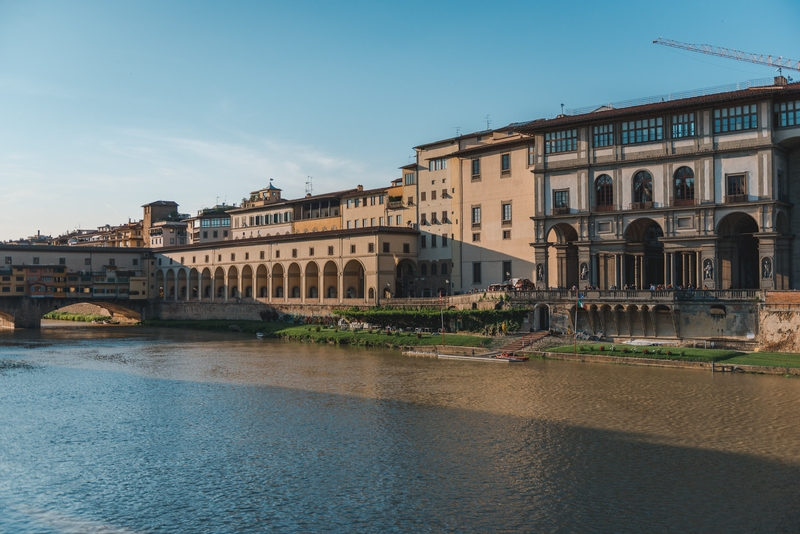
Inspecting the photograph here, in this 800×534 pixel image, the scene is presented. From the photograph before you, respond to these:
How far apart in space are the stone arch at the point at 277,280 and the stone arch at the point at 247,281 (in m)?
5.32

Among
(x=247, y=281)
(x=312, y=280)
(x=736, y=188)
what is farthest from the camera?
(x=247, y=281)

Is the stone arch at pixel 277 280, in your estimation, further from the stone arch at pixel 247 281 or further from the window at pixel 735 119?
the window at pixel 735 119

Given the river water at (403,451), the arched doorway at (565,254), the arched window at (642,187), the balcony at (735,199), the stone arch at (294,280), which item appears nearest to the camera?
the river water at (403,451)

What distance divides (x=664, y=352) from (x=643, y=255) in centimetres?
1547

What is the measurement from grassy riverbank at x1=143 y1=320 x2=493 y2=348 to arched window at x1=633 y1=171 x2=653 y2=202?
17.3m

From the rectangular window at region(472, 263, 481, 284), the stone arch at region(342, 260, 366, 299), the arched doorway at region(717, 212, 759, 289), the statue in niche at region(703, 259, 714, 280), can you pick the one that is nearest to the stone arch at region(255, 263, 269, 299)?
the stone arch at region(342, 260, 366, 299)

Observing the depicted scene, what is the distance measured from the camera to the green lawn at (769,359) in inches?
1943

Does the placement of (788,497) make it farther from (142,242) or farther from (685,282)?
(142,242)

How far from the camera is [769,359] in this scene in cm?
5112

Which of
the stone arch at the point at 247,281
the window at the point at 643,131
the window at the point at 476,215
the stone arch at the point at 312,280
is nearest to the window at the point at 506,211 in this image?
the window at the point at 476,215

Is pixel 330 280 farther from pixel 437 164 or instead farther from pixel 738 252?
pixel 738 252

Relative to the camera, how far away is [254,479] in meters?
27.7

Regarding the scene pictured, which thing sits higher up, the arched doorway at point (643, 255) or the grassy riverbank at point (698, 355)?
the arched doorway at point (643, 255)

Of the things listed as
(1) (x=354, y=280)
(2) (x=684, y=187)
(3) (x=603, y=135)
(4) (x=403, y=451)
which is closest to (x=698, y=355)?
(2) (x=684, y=187)
